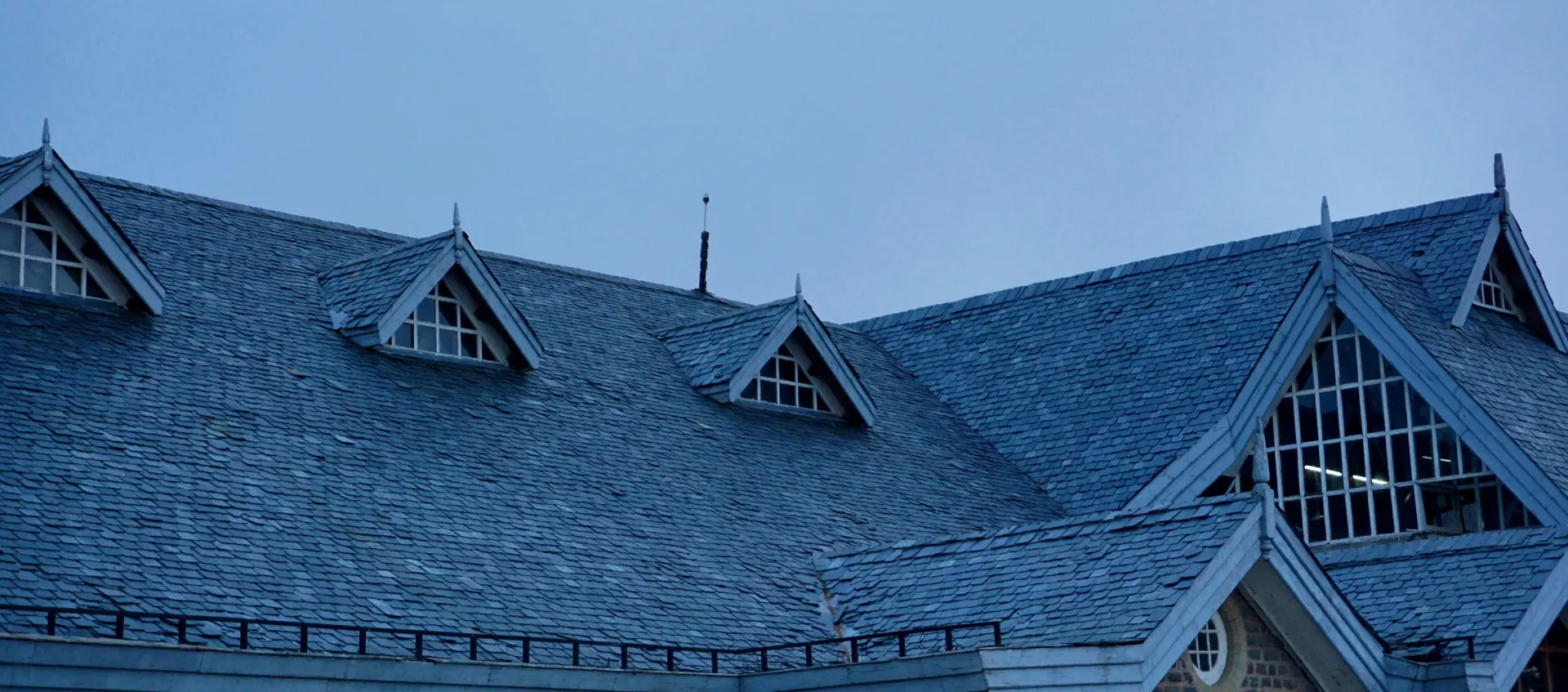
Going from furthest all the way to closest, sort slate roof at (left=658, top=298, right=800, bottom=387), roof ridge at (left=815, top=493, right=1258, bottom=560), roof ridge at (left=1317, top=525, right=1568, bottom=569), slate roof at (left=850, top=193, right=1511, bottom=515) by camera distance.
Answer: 1. slate roof at (left=850, top=193, right=1511, bottom=515)
2. slate roof at (left=658, top=298, right=800, bottom=387)
3. roof ridge at (left=1317, top=525, right=1568, bottom=569)
4. roof ridge at (left=815, top=493, right=1258, bottom=560)

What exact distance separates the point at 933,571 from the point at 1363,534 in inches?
270

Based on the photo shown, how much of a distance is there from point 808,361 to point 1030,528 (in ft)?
22.4

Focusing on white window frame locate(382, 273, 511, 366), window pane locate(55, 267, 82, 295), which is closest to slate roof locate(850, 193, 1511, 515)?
white window frame locate(382, 273, 511, 366)

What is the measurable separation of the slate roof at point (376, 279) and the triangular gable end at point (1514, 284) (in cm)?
1331

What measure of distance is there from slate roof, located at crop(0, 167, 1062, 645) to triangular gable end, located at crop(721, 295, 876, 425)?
0.39m

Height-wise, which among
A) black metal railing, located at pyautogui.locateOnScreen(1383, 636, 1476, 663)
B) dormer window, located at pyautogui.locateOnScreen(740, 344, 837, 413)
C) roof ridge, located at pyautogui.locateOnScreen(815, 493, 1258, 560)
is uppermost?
dormer window, located at pyautogui.locateOnScreen(740, 344, 837, 413)

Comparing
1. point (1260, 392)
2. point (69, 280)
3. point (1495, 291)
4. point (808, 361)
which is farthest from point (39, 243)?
point (1495, 291)

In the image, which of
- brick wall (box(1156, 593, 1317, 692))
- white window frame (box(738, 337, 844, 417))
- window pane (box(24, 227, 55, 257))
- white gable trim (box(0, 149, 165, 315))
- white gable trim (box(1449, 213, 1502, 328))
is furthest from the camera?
white gable trim (box(1449, 213, 1502, 328))

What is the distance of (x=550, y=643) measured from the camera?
56.7ft

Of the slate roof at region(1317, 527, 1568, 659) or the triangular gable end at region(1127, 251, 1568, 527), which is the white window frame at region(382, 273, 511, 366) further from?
the slate roof at region(1317, 527, 1568, 659)

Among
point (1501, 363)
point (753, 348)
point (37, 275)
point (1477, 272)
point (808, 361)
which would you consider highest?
point (1477, 272)

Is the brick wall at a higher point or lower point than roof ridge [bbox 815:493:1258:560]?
lower

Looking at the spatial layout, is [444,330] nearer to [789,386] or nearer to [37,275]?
[37,275]

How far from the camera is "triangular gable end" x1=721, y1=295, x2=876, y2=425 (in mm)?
25688
